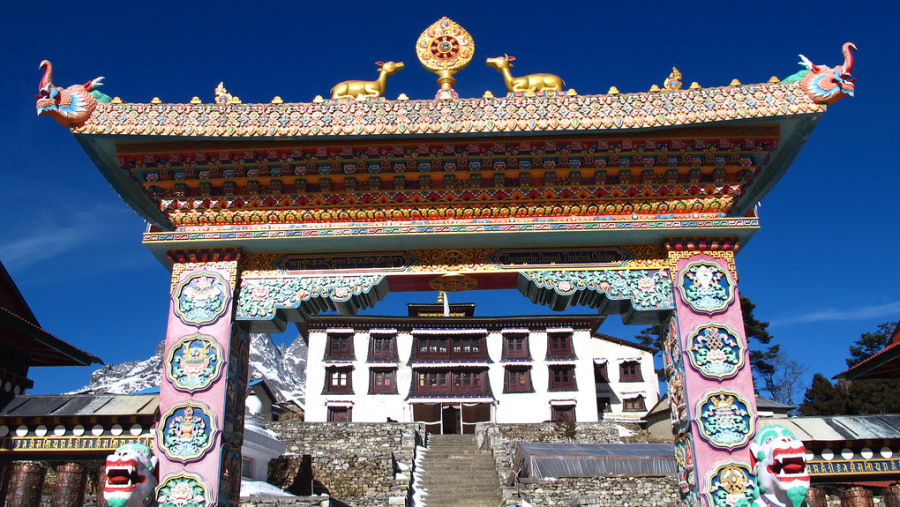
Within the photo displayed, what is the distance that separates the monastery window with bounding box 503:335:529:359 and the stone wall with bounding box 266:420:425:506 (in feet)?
29.9

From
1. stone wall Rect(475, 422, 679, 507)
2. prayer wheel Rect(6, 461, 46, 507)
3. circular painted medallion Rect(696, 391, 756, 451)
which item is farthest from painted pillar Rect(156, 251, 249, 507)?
stone wall Rect(475, 422, 679, 507)

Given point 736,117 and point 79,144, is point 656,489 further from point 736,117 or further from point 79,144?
point 79,144

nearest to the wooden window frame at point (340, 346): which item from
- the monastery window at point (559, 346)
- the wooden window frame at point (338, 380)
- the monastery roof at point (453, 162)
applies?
the wooden window frame at point (338, 380)

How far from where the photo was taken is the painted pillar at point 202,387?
7.27 metres

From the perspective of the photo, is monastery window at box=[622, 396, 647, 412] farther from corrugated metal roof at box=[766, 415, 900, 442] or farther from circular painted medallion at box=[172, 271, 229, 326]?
circular painted medallion at box=[172, 271, 229, 326]

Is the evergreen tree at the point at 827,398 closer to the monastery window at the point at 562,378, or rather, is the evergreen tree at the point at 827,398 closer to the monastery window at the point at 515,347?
the monastery window at the point at 562,378

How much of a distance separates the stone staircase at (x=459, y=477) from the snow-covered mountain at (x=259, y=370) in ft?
275

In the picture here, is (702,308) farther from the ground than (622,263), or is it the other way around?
(622,263)

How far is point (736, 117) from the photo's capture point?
25.2 ft

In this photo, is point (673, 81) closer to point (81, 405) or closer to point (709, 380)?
point (709, 380)

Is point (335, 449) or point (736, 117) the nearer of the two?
point (736, 117)

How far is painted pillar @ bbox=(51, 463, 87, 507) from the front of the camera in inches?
293

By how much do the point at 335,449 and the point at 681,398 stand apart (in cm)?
2347

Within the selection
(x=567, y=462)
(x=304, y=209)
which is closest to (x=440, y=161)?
(x=304, y=209)
